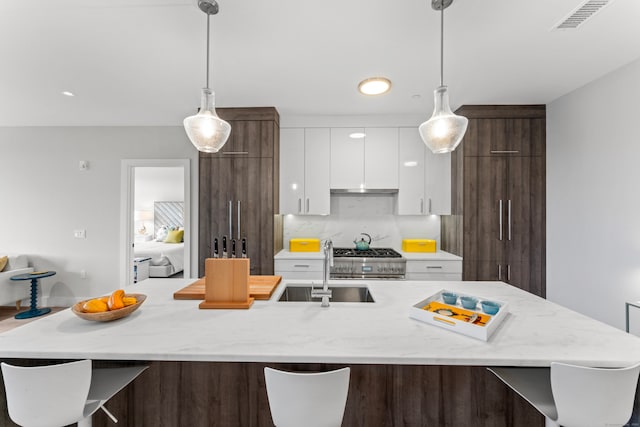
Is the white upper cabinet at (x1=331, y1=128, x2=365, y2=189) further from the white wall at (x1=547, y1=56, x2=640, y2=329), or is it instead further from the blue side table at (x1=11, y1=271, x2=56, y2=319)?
the blue side table at (x1=11, y1=271, x2=56, y2=319)

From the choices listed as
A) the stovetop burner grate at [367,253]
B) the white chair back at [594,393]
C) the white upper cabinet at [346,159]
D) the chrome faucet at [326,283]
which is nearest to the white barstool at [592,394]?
the white chair back at [594,393]

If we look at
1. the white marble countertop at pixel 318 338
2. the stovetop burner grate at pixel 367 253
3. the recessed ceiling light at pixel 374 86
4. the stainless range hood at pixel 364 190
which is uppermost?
the recessed ceiling light at pixel 374 86

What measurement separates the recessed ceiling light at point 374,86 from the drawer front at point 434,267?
186cm

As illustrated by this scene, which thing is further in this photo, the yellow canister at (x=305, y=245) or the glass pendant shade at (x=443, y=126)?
the yellow canister at (x=305, y=245)

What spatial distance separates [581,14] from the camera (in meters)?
1.78

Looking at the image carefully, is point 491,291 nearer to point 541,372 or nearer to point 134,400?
point 541,372

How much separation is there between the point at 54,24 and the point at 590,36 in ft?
11.7

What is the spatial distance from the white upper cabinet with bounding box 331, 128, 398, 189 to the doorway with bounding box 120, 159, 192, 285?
81.7 inches

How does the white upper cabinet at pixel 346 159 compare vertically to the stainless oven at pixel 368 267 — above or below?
above

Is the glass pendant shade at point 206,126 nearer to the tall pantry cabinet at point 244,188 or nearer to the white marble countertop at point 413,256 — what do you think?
the tall pantry cabinet at point 244,188

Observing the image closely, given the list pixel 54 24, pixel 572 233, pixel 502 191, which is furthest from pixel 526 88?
pixel 54 24

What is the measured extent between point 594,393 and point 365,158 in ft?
9.74

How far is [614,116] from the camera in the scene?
2.48 meters

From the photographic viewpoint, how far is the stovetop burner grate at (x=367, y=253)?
3428mm
